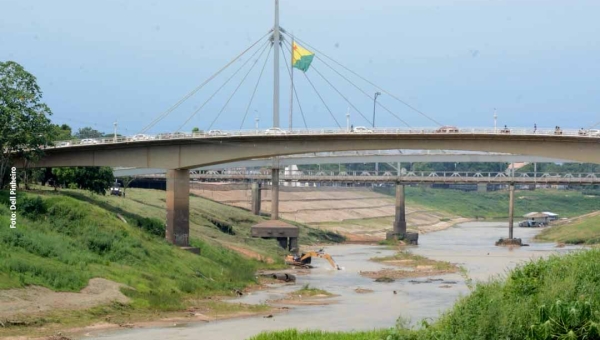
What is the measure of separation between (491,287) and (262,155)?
46365 millimetres

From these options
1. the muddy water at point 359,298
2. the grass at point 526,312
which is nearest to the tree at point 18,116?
the muddy water at point 359,298

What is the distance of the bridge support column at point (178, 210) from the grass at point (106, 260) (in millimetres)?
1466

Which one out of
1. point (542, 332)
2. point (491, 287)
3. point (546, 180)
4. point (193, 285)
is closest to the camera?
point (542, 332)

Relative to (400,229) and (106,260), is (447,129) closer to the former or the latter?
(106,260)

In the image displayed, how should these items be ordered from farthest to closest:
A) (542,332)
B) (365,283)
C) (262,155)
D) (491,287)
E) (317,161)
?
(317,161)
(262,155)
(365,283)
(491,287)
(542,332)

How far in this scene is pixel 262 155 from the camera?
79.1 meters

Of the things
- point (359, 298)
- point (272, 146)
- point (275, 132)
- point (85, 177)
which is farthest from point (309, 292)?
point (85, 177)

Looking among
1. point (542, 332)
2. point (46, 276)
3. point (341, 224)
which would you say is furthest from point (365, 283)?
point (341, 224)

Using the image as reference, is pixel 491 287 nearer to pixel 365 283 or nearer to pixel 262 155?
pixel 365 283

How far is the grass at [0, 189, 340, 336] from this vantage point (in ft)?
151

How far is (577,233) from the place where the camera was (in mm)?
124625

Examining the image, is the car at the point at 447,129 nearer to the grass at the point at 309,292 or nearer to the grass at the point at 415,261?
the grass at the point at 415,261

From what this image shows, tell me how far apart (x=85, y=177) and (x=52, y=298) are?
45.5m

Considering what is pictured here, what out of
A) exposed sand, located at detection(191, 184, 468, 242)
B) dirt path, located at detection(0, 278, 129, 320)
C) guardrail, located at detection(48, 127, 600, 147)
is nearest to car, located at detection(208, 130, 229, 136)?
guardrail, located at detection(48, 127, 600, 147)
